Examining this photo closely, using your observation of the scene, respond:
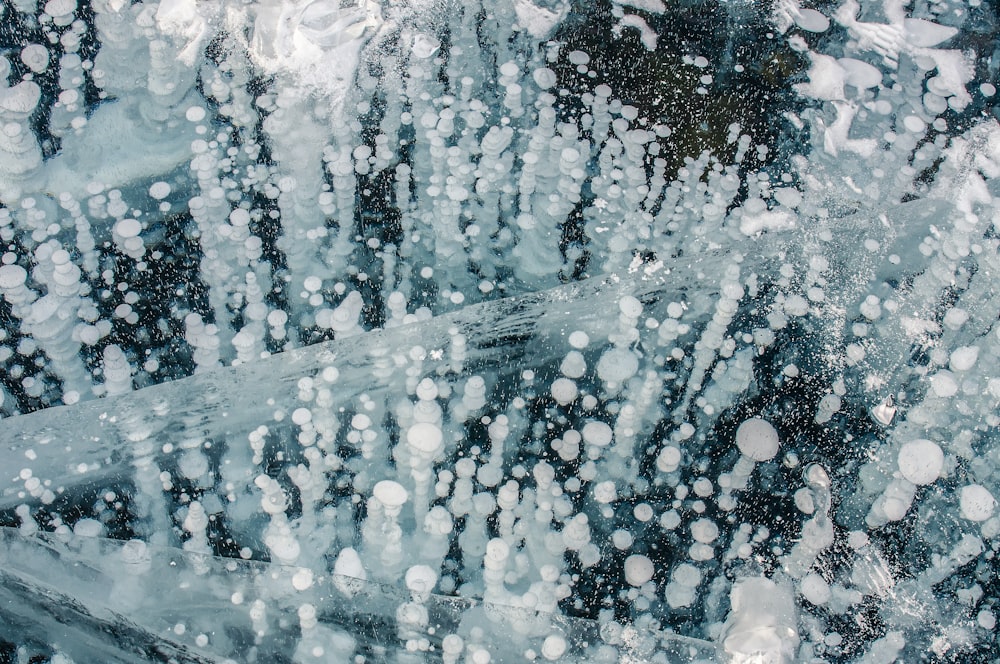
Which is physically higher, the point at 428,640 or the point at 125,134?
the point at 125,134

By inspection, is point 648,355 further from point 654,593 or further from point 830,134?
point 830,134

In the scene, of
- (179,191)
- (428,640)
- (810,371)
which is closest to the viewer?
(428,640)

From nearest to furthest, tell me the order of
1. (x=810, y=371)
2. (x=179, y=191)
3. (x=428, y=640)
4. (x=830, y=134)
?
(x=428, y=640) → (x=810, y=371) → (x=179, y=191) → (x=830, y=134)

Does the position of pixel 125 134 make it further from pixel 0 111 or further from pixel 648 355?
pixel 648 355

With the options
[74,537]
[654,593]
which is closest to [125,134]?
[74,537]

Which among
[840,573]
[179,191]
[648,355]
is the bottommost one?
[840,573]

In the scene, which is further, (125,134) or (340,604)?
(125,134)
